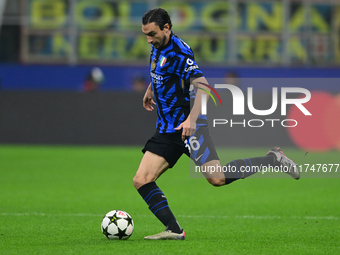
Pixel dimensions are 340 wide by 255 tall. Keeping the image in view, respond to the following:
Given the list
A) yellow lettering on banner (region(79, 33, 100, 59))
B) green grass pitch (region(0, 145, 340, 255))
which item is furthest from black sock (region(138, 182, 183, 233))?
yellow lettering on banner (region(79, 33, 100, 59))

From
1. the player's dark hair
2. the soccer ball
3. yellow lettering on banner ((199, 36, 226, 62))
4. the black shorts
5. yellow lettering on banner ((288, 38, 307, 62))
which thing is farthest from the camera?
yellow lettering on banner ((199, 36, 226, 62))

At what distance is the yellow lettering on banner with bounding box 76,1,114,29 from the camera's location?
2155 cm

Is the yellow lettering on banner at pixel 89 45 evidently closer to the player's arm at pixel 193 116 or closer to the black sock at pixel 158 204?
the black sock at pixel 158 204

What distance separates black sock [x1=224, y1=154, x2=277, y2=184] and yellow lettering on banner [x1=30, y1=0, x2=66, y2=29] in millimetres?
15586

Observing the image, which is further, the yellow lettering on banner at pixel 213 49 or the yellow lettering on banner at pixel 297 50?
the yellow lettering on banner at pixel 213 49

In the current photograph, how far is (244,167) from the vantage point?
665 cm

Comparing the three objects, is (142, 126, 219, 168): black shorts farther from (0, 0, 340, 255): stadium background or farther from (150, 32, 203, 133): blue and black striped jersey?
(0, 0, 340, 255): stadium background

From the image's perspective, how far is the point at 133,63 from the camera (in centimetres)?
2158

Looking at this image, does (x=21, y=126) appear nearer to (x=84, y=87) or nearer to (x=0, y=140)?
(x=0, y=140)

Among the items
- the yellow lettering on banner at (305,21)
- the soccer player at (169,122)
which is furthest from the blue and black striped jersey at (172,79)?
the yellow lettering on banner at (305,21)

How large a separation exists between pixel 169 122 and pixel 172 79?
0.40 meters

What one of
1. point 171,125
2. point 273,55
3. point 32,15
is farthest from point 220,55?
point 171,125

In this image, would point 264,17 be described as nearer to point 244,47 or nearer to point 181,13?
point 244,47

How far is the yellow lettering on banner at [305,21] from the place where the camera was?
70.6ft
